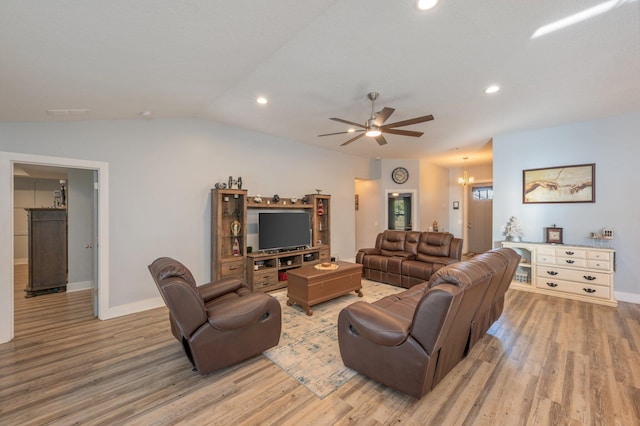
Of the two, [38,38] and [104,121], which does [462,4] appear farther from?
[104,121]

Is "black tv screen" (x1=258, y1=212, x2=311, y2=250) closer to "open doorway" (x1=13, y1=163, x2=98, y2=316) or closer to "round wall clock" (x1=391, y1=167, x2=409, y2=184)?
"open doorway" (x1=13, y1=163, x2=98, y2=316)

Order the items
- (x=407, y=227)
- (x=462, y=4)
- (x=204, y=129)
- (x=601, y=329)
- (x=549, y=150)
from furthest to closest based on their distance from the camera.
A: (x=407, y=227)
(x=549, y=150)
(x=204, y=129)
(x=601, y=329)
(x=462, y=4)

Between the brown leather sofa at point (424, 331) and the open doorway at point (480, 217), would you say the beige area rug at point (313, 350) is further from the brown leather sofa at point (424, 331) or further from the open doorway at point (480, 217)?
the open doorway at point (480, 217)

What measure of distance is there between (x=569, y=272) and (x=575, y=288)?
0.85 ft

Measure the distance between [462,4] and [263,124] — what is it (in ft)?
11.3

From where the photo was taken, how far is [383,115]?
3033mm

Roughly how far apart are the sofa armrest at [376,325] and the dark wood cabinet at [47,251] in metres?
5.52

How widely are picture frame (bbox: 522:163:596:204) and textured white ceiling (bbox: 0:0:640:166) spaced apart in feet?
3.50

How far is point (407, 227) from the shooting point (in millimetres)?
7746

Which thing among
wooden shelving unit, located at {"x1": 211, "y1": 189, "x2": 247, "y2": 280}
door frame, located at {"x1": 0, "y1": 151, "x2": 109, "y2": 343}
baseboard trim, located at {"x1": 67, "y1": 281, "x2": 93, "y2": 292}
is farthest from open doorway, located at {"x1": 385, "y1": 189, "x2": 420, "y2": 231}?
baseboard trim, located at {"x1": 67, "y1": 281, "x2": 93, "y2": 292}

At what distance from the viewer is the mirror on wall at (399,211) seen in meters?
7.69

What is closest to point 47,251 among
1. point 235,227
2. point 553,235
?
point 235,227

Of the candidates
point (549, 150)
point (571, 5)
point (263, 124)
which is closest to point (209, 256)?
point (263, 124)

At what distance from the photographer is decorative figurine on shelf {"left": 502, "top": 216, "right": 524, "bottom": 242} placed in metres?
5.05
